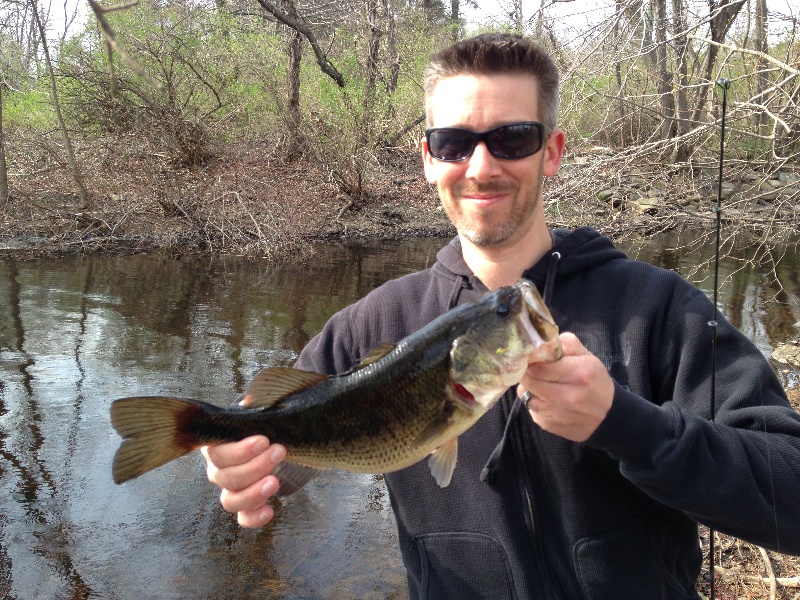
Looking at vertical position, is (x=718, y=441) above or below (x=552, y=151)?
below

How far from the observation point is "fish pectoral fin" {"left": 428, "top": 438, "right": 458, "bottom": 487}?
203 cm

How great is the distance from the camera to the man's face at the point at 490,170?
2.51 m

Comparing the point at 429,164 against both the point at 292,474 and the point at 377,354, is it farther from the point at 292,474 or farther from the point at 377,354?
the point at 292,474

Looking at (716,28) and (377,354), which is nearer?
(377,354)

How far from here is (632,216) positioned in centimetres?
1163

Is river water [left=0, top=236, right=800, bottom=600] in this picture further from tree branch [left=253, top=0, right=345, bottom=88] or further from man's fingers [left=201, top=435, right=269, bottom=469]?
tree branch [left=253, top=0, right=345, bottom=88]

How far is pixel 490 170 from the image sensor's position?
2500 millimetres

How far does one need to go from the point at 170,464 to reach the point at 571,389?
17.6 feet

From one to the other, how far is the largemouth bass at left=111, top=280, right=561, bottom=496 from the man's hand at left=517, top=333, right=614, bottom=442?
0.08m

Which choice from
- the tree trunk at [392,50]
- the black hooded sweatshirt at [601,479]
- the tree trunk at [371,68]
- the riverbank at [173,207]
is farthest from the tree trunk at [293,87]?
the black hooded sweatshirt at [601,479]

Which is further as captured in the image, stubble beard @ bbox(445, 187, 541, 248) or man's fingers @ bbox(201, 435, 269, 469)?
stubble beard @ bbox(445, 187, 541, 248)

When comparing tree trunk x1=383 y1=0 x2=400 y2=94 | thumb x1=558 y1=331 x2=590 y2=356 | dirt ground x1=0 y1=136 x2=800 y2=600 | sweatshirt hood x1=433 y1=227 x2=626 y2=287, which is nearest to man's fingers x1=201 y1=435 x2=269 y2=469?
thumb x1=558 y1=331 x2=590 y2=356

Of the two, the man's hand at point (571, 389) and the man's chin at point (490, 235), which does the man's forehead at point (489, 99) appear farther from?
the man's hand at point (571, 389)

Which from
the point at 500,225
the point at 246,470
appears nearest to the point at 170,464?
the point at 246,470
